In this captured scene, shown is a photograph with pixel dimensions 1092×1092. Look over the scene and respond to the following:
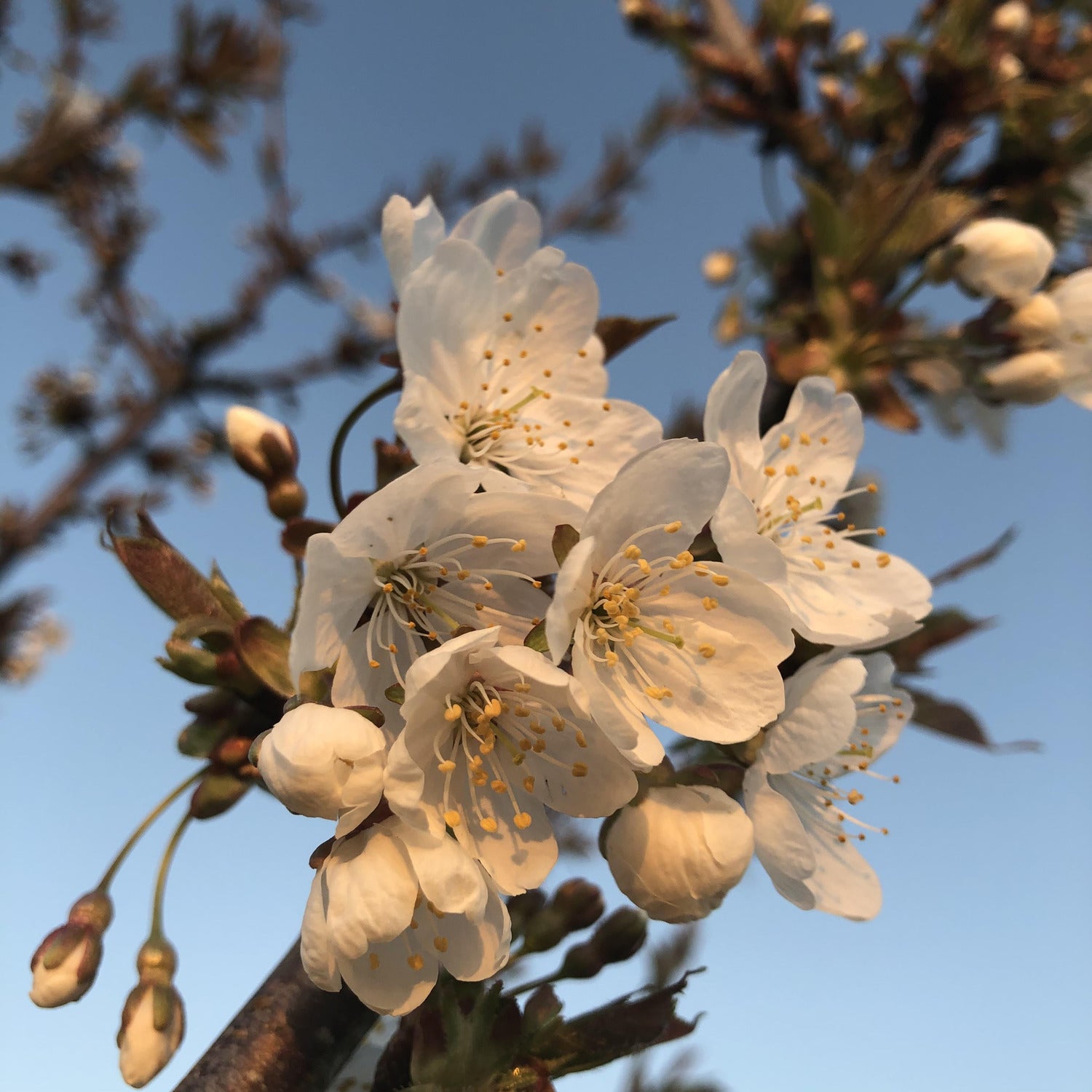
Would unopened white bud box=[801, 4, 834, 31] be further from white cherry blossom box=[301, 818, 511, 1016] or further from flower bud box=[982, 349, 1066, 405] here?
white cherry blossom box=[301, 818, 511, 1016]

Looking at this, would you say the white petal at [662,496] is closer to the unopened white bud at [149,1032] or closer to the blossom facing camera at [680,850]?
the blossom facing camera at [680,850]

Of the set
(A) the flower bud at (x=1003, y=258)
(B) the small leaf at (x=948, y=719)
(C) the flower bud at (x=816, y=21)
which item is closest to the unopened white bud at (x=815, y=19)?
(C) the flower bud at (x=816, y=21)

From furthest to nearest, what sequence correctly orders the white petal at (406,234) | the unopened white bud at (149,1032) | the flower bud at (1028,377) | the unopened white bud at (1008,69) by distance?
the unopened white bud at (1008,69)
the flower bud at (1028,377)
the white petal at (406,234)
the unopened white bud at (149,1032)

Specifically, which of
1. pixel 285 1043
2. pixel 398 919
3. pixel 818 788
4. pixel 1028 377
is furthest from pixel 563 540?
pixel 1028 377

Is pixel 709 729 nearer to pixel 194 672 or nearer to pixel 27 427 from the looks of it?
pixel 194 672

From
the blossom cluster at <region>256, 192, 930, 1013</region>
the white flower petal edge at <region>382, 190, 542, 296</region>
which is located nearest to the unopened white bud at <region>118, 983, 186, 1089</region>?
the blossom cluster at <region>256, 192, 930, 1013</region>

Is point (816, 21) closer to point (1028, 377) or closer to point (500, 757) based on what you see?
point (1028, 377)
